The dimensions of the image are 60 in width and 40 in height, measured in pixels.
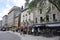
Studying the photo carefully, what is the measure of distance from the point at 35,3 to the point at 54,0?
11.3 ft

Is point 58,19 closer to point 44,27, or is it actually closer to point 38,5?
point 44,27

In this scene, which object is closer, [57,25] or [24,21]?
[57,25]

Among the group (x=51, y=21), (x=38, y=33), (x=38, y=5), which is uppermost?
(x=38, y=5)

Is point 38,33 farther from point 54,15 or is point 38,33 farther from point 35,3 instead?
point 35,3

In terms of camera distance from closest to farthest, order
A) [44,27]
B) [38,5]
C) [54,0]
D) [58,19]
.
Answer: [54,0]
[38,5]
[58,19]
[44,27]

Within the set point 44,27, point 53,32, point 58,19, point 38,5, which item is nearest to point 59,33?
point 53,32

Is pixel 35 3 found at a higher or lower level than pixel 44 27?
higher

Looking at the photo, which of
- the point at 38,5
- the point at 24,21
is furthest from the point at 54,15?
the point at 24,21

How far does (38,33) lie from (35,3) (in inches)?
699

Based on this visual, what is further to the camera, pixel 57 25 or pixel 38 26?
pixel 38 26

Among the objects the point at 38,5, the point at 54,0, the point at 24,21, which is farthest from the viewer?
the point at 24,21

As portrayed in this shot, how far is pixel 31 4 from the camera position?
29125mm

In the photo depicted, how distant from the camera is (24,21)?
7038cm

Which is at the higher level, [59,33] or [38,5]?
[38,5]
